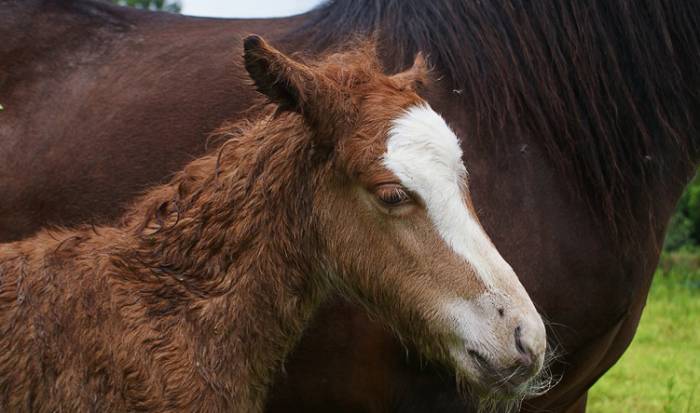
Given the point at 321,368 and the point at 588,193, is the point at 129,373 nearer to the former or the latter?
the point at 321,368

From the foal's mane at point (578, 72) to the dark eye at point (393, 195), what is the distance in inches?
34.4

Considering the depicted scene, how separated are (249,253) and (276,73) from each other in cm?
58

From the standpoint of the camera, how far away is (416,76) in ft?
11.7

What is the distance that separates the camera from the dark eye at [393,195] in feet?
10.1

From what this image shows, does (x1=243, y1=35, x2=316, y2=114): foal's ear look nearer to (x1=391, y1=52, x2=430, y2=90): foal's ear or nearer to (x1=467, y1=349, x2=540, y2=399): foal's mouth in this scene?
(x1=391, y1=52, x2=430, y2=90): foal's ear

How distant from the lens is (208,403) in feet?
10.1

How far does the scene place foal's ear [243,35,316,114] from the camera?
3.04 m

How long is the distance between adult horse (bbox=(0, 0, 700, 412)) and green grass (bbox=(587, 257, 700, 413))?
2.93 metres

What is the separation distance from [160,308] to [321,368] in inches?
37.5

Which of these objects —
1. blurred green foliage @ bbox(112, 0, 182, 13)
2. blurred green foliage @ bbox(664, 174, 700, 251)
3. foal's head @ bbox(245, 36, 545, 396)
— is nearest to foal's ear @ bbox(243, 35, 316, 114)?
foal's head @ bbox(245, 36, 545, 396)

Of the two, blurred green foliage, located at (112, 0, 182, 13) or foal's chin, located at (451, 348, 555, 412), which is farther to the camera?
blurred green foliage, located at (112, 0, 182, 13)

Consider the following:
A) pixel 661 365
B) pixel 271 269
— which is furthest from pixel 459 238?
pixel 661 365

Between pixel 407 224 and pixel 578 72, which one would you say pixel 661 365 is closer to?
pixel 578 72

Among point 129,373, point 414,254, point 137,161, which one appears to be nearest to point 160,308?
point 129,373
